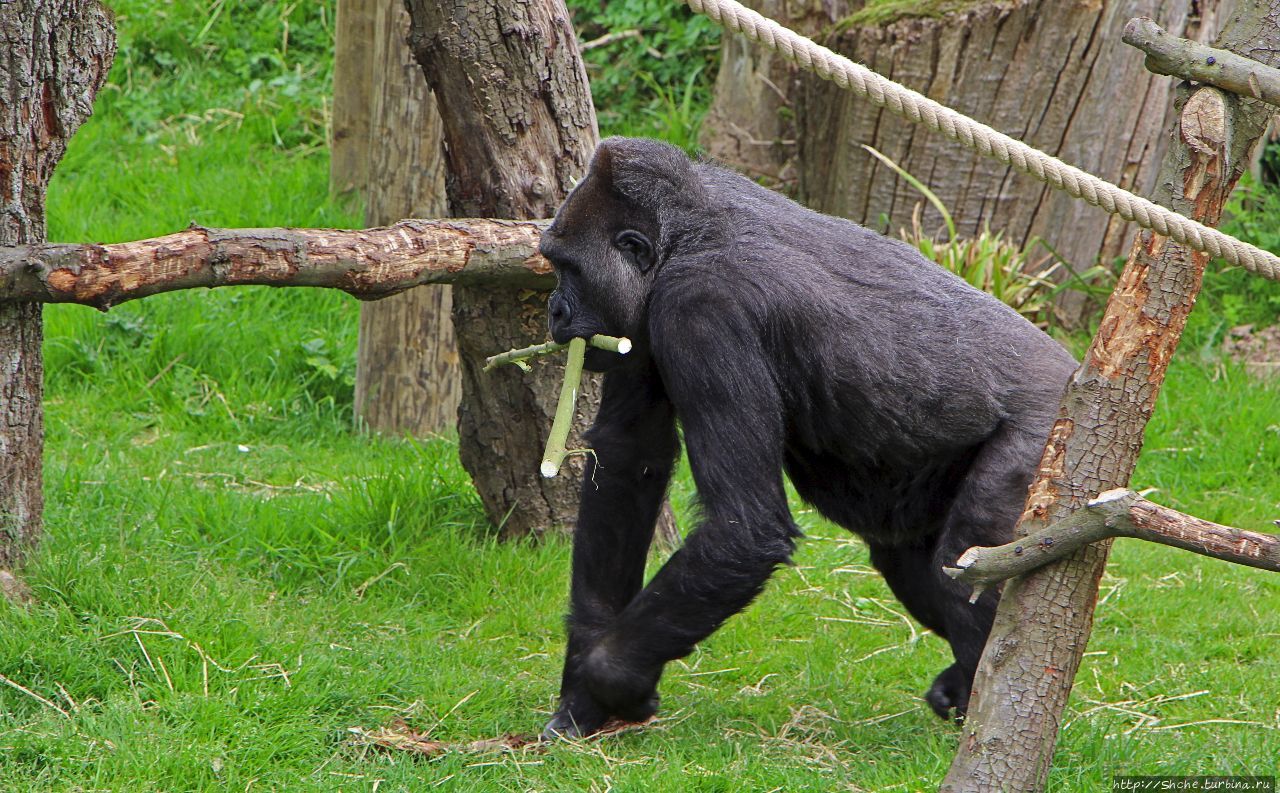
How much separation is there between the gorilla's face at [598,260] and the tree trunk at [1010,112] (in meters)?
3.38

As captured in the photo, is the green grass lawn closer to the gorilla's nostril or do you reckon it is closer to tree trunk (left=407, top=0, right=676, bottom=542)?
tree trunk (left=407, top=0, right=676, bottom=542)

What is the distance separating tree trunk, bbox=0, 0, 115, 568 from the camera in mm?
3416

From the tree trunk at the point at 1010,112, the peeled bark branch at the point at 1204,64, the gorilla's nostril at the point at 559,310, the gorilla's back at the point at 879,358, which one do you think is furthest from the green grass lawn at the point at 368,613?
the peeled bark branch at the point at 1204,64

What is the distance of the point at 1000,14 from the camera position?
6.16m

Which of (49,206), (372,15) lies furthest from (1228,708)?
(49,206)

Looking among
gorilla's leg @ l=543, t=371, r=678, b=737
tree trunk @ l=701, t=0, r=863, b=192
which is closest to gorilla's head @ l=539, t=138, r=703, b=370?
gorilla's leg @ l=543, t=371, r=678, b=737

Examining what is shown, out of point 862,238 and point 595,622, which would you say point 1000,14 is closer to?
point 862,238

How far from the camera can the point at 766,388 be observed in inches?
125

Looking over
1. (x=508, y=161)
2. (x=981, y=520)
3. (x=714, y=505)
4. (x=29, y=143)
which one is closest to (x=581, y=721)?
(x=714, y=505)

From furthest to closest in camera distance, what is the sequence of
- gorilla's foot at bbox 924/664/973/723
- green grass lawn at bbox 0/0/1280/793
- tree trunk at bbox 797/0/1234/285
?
1. tree trunk at bbox 797/0/1234/285
2. gorilla's foot at bbox 924/664/973/723
3. green grass lawn at bbox 0/0/1280/793

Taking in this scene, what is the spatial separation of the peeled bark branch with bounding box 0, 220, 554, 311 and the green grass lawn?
89 cm

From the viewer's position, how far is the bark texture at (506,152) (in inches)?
159

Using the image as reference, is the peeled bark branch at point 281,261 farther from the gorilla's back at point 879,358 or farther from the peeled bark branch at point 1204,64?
the peeled bark branch at point 1204,64

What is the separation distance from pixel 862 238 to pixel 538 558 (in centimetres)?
159
